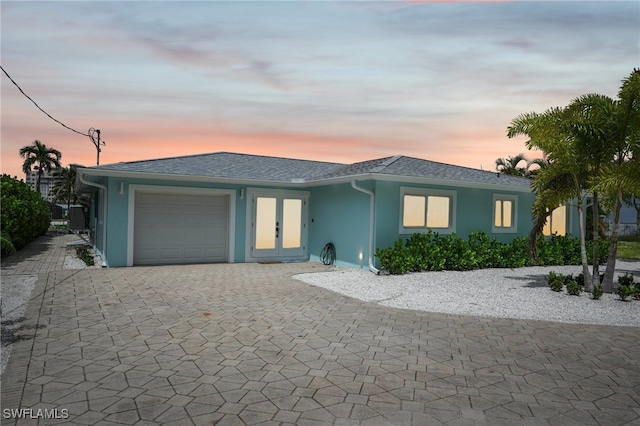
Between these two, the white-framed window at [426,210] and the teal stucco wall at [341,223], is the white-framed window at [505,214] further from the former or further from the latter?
the teal stucco wall at [341,223]

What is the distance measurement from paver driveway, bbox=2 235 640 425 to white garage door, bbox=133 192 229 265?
5.08 m

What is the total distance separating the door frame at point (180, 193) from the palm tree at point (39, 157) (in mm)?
42319

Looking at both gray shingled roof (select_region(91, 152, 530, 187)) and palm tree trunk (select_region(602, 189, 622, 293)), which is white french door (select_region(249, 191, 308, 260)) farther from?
palm tree trunk (select_region(602, 189, 622, 293))

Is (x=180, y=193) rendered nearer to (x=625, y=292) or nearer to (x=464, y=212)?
(x=464, y=212)

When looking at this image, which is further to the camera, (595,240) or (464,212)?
(464,212)

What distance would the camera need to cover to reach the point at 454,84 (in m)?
11.9

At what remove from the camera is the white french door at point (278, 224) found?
13.4 m

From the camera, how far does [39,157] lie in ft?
154

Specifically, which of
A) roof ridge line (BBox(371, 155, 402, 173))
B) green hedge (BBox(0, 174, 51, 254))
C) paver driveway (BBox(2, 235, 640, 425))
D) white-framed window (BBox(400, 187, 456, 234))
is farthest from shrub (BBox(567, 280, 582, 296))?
green hedge (BBox(0, 174, 51, 254))

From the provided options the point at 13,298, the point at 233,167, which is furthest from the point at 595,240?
the point at 13,298

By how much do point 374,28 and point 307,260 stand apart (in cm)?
768

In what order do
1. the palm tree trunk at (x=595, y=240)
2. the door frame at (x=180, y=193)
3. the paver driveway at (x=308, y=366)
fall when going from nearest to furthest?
the paver driveway at (x=308, y=366), the palm tree trunk at (x=595, y=240), the door frame at (x=180, y=193)

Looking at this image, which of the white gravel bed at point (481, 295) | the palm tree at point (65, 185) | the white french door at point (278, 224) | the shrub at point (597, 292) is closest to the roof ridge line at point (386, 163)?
the white gravel bed at point (481, 295)

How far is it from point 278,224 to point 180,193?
10.4 feet
